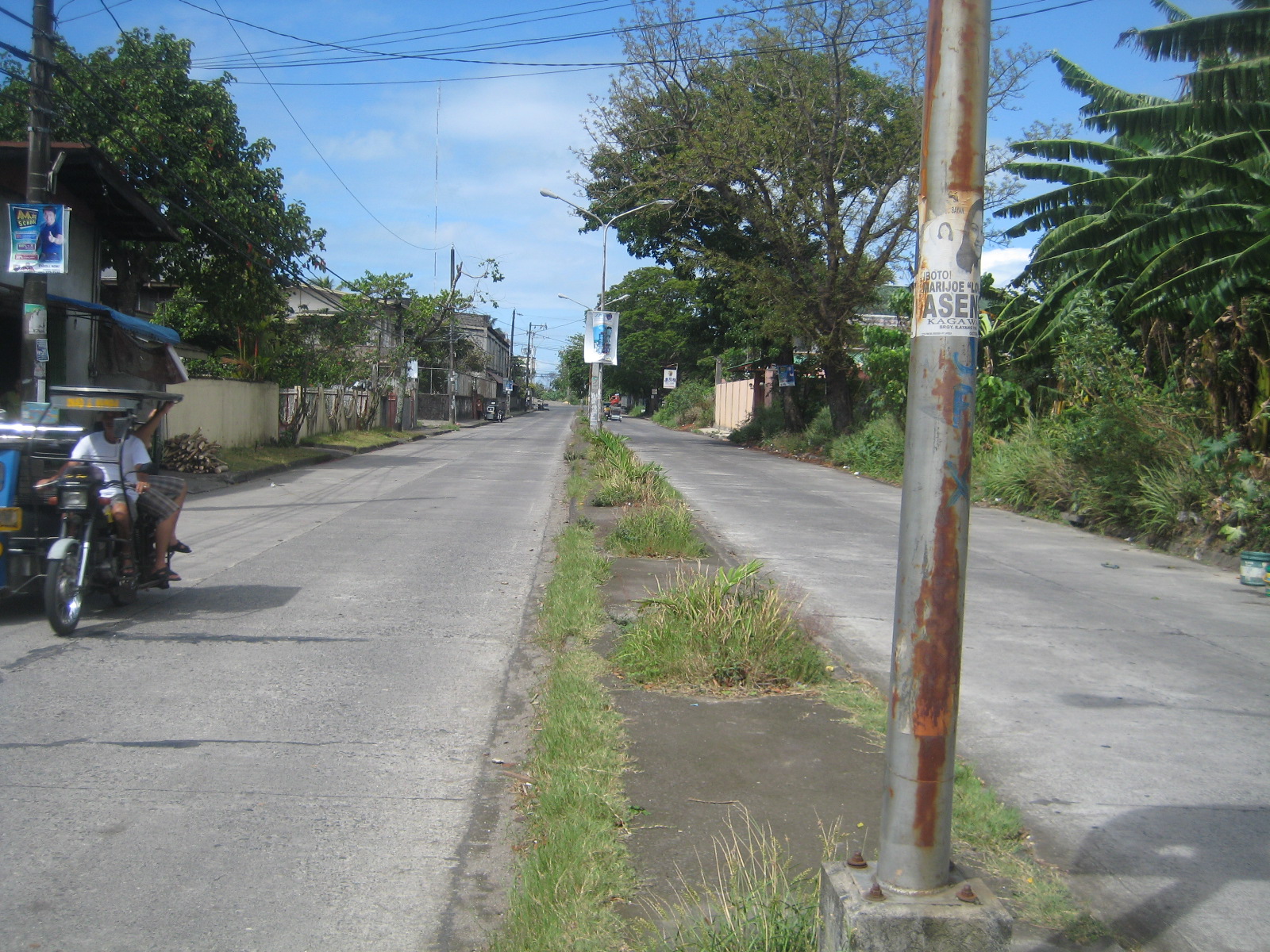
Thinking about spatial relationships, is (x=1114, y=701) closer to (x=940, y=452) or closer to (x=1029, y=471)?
(x=940, y=452)

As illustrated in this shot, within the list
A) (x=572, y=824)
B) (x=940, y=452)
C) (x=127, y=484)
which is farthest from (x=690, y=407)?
(x=940, y=452)

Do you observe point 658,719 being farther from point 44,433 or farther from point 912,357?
point 44,433

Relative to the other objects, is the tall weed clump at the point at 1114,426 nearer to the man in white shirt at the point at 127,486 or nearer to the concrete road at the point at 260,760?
the concrete road at the point at 260,760

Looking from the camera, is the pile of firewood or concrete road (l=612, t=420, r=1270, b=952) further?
the pile of firewood

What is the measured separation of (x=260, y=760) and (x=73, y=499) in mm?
3378

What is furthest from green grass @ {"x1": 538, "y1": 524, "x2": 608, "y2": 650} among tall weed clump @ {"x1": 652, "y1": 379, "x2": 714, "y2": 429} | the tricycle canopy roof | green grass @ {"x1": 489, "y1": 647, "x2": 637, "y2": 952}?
tall weed clump @ {"x1": 652, "y1": 379, "x2": 714, "y2": 429}

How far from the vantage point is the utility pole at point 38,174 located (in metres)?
12.7

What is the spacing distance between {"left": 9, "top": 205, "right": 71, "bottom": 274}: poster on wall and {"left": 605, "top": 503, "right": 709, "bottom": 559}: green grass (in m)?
7.78

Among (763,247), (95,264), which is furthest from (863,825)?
(763,247)

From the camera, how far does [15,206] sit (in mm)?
12602

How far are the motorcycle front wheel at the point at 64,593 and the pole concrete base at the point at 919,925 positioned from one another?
6.19 meters

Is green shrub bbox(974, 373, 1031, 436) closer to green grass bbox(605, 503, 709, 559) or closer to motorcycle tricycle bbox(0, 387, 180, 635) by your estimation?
green grass bbox(605, 503, 709, 559)

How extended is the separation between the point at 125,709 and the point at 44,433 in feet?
10.3

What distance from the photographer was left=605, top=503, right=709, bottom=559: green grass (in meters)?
10.4
